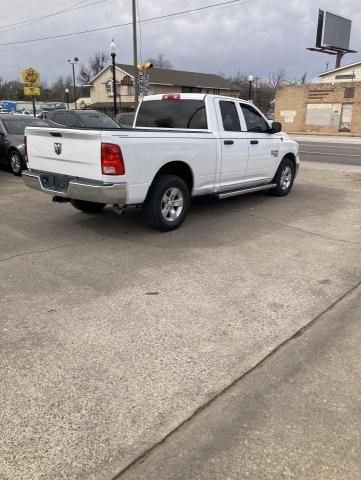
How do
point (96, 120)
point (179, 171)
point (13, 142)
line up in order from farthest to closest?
point (96, 120) → point (13, 142) → point (179, 171)

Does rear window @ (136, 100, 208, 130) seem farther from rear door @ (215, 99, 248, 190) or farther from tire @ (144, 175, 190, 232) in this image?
tire @ (144, 175, 190, 232)

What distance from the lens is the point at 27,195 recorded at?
9.26 meters

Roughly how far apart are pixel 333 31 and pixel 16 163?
59071 mm

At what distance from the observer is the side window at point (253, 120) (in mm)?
7797

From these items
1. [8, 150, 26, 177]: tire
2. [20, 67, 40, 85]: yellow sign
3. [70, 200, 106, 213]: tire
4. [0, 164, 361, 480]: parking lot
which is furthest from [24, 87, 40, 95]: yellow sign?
[70, 200, 106, 213]: tire

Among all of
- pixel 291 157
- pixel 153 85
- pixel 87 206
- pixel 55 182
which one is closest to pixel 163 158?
pixel 55 182

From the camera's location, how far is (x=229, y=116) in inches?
290

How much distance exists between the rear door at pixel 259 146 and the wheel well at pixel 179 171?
1.58 metres

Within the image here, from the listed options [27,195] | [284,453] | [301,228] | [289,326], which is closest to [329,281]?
[289,326]

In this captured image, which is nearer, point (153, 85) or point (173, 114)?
point (173, 114)

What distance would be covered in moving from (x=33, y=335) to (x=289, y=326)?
2124 millimetres

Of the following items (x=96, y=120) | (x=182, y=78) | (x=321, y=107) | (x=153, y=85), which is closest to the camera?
(x=96, y=120)

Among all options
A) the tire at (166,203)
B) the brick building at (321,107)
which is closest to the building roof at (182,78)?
the brick building at (321,107)

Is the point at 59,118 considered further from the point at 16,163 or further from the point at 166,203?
the point at 166,203
